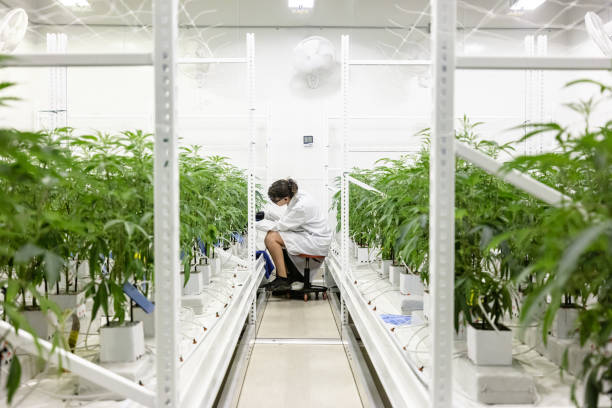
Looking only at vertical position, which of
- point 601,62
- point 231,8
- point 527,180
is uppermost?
point 231,8

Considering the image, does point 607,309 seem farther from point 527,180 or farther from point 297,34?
point 297,34

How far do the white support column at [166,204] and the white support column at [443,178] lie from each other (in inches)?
21.6

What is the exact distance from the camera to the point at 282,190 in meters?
3.91

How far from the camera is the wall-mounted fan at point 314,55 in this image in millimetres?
5086

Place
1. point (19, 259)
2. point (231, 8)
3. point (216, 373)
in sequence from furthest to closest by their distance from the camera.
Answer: point (231, 8) → point (216, 373) → point (19, 259)

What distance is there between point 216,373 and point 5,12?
7.39ft

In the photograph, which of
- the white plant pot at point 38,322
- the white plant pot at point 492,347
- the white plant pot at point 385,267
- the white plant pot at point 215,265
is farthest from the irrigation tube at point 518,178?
the white plant pot at point 215,265

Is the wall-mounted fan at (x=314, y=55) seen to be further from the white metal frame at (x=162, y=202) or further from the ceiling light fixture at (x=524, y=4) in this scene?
the white metal frame at (x=162, y=202)

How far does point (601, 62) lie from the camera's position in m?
0.93

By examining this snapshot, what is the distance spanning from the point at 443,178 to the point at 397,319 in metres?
1.17

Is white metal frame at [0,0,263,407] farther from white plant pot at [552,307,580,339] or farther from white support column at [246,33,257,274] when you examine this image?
white support column at [246,33,257,274]

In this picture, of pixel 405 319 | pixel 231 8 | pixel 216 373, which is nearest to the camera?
pixel 216 373

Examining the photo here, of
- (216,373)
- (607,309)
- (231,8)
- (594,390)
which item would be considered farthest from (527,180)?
(231,8)

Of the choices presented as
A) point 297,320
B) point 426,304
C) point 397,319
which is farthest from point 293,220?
point 426,304
